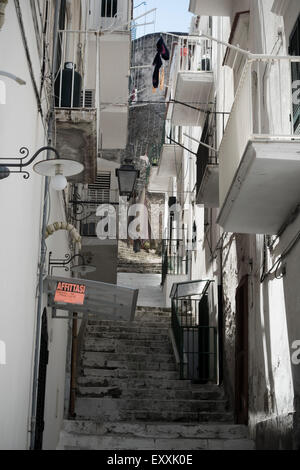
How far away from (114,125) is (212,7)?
5680 mm

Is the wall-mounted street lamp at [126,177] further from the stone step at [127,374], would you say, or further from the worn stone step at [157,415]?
the worn stone step at [157,415]

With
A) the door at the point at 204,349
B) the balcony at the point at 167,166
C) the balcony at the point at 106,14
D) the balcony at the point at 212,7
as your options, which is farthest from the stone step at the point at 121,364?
the balcony at the point at 167,166

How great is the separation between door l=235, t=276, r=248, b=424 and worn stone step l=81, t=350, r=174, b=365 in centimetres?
318

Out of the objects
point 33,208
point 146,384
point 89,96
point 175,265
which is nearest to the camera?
point 33,208

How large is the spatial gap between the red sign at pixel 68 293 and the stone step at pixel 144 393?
5.39 metres

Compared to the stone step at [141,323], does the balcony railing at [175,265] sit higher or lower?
higher

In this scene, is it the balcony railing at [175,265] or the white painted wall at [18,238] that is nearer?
the white painted wall at [18,238]

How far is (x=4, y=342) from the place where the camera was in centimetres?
615

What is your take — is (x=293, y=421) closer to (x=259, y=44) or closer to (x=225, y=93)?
(x=259, y=44)

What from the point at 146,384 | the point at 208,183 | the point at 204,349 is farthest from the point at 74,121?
the point at 204,349

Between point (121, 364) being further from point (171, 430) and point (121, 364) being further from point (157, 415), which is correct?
point (171, 430)

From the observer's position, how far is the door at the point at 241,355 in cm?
1188

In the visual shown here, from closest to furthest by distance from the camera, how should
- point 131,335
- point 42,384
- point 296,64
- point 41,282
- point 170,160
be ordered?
point 41,282
point 42,384
point 296,64
point 131,335
point 170,160

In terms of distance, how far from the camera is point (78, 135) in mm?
10062
